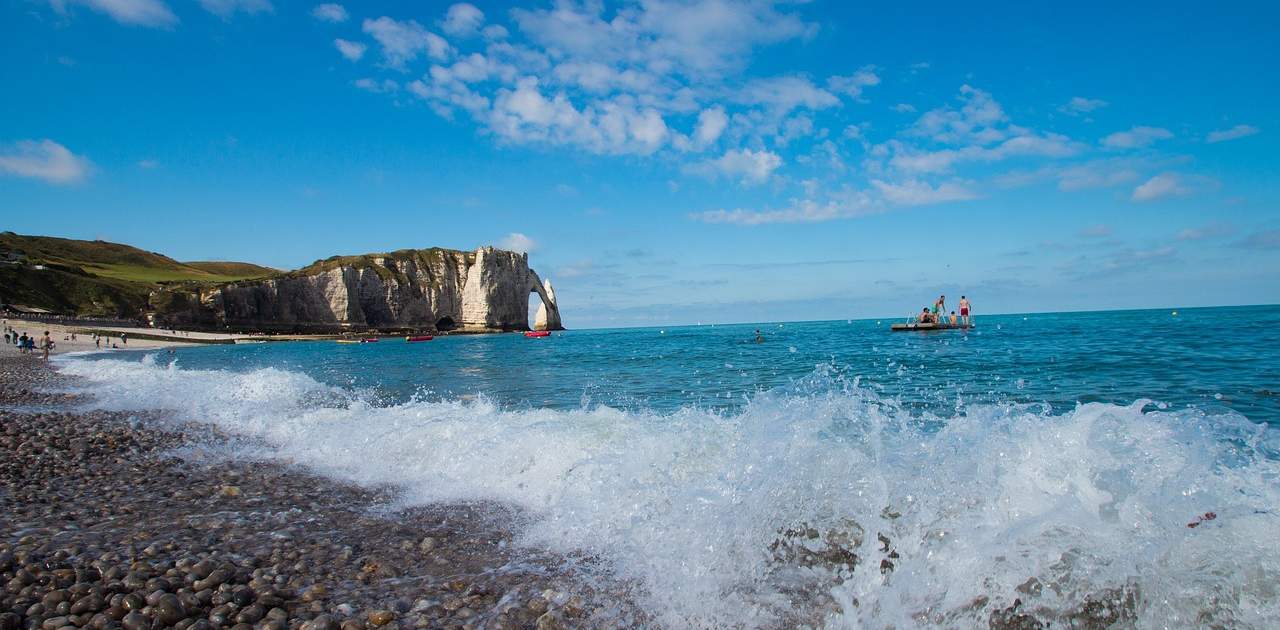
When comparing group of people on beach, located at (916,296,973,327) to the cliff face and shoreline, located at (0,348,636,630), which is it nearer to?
shoreline, located at (0,348,636,630)

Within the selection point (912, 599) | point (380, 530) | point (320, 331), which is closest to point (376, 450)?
point (380, 530)

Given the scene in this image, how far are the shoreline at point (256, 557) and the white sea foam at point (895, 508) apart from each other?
57 cm

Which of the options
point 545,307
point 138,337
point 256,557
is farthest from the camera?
point 545,307

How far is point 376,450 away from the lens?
31.8 ft

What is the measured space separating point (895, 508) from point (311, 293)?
336 ft

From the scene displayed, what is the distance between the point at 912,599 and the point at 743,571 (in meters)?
1.21

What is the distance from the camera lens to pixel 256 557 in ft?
17.5

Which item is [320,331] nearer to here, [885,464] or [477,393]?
[477,393]

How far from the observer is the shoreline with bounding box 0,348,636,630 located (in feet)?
14.0

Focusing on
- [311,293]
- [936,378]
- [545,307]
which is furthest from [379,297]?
[936,378]

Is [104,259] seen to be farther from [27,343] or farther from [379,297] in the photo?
[27,343]

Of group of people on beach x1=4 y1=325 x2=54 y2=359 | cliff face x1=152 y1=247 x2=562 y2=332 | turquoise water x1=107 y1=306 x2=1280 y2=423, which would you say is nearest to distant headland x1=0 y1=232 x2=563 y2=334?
cliff face x1=152 y1=247 x2=562 y2=332

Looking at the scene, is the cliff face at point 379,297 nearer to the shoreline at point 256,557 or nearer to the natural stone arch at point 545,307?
the natural stone arch at point 545,307

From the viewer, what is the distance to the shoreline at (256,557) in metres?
4.28
